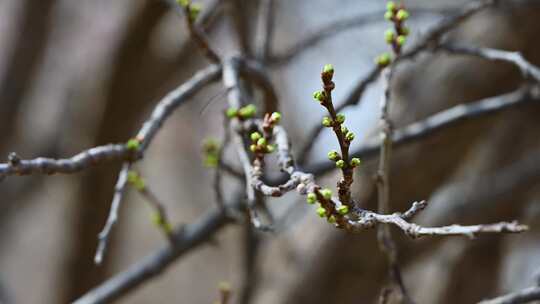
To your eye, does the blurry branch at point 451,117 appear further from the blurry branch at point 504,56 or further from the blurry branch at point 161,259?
the blurry branch at point 161,259

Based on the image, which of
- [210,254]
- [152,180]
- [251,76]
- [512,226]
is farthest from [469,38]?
[152,180]

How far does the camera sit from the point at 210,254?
228 inches

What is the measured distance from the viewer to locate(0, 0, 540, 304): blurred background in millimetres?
2129

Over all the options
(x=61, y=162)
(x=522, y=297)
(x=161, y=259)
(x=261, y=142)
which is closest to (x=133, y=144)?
(x=61, y=162)

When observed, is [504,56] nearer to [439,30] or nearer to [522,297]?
[439,30]

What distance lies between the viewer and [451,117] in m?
1.63

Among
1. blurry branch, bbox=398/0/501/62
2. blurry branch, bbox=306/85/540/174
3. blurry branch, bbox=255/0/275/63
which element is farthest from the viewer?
blurry branch, bbox=255/0/275/63

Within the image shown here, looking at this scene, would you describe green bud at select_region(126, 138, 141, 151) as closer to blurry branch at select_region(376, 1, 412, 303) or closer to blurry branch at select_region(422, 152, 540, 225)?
blurry branch at select_region(376, 1, 412, 303)

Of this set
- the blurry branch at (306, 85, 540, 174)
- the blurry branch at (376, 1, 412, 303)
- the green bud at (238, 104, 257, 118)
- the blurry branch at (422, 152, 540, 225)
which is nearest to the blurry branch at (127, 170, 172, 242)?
the green bud at (238, 104, 257, 118)

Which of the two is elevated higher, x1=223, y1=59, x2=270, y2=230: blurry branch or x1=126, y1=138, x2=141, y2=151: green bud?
x1=223, y1=59, x2=270, y2=230: blurry branch

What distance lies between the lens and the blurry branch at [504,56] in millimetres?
1398

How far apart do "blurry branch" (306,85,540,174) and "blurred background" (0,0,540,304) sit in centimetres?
14

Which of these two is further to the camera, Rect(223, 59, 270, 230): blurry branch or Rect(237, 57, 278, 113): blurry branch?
Rect(237, 57, 278, 113): blurry branch

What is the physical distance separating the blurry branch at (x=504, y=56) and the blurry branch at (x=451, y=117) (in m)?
0.14
